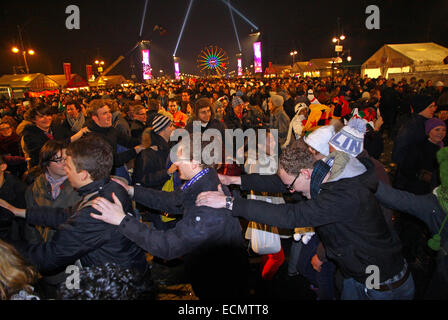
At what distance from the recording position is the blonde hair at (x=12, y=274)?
1.43 meters

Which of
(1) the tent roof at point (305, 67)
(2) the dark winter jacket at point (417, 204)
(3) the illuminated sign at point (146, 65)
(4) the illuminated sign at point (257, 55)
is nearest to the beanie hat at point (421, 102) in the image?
(2) the dark winter jacket at point (417, 204)

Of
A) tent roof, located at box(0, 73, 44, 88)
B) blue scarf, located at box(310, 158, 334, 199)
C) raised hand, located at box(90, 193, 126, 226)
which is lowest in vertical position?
raised hand, located at box(90, 193, 126, 226)

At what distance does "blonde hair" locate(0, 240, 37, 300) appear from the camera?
143cm

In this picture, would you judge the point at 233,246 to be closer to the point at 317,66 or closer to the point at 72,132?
the point at 72,132

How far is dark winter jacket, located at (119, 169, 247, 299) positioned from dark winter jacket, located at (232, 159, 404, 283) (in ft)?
0.69

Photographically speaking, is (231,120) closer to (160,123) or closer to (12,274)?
(160,123)

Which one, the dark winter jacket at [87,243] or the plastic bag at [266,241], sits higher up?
the dark winter jacket at [87,243]

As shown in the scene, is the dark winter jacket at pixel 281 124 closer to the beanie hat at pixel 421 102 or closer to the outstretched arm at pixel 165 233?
the beanie hat at pixel 421 102

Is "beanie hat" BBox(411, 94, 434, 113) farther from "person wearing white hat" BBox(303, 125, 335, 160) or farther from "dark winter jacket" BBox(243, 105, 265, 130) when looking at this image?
"dark winter jacket" BBox(243, 105, 265, 130)

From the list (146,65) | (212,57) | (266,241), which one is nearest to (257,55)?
(212,57)

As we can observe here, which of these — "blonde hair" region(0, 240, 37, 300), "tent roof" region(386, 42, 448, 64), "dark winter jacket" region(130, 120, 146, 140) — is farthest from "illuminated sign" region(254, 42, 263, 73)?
"blonde hair" region(0, 240, 37, 300)

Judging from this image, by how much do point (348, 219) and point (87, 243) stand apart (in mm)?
1861

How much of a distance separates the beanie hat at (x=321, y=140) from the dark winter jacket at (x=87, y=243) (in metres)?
1.90

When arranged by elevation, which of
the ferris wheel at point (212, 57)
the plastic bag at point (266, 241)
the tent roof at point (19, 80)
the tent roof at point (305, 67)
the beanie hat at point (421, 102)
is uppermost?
the ferris wheel at point (212, 57)
